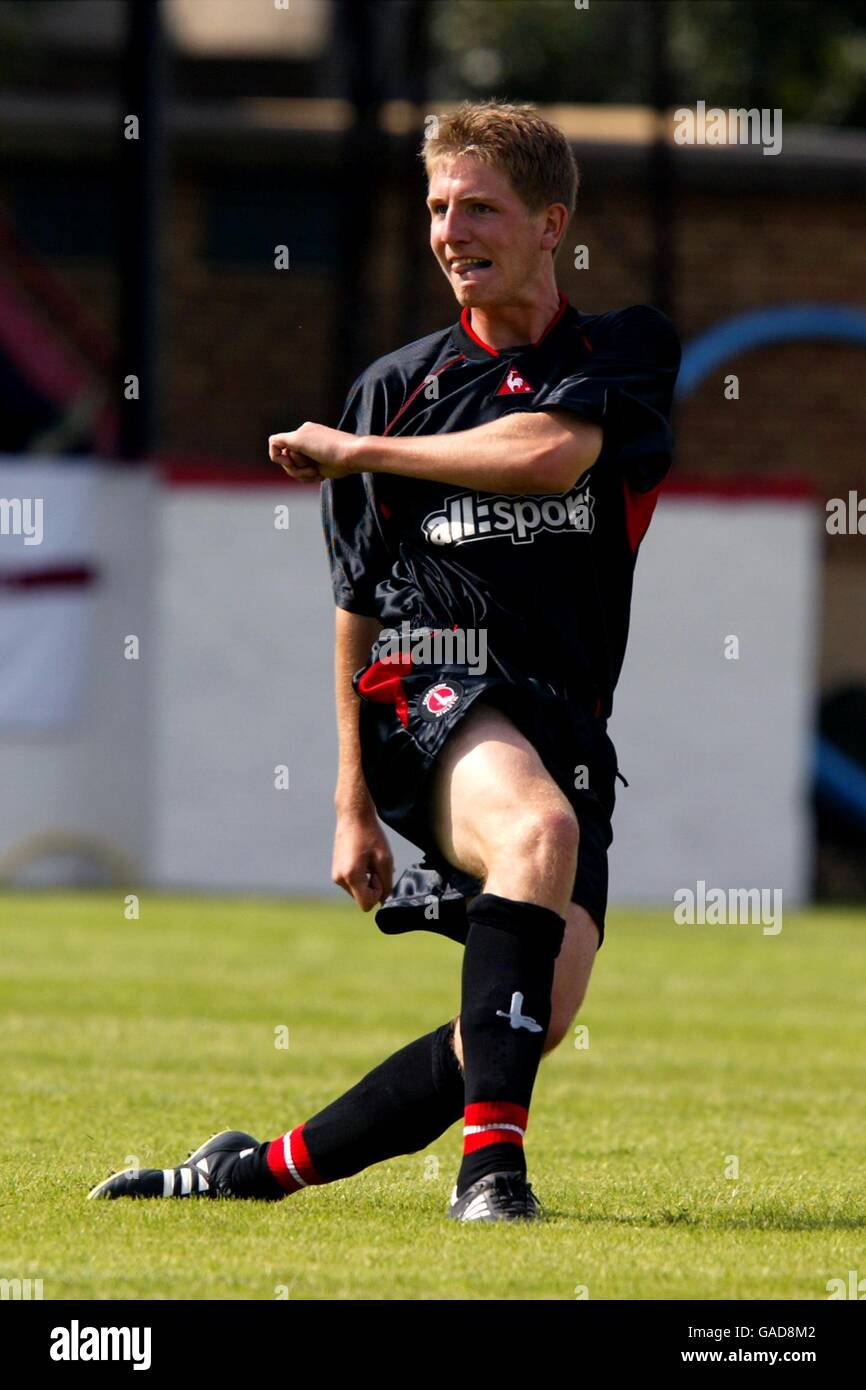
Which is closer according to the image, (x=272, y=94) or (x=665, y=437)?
(x=665, y=437)

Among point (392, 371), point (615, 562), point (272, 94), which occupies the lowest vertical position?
point (615, 562)

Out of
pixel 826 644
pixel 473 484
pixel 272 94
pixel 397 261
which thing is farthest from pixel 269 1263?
pixel 272 94

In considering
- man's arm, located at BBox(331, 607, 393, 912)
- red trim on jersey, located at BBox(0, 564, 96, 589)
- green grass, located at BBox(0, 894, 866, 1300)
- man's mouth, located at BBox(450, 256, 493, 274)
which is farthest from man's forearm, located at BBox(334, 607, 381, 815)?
red trim on jersey, located at BBox(0, 564, 96, 589)

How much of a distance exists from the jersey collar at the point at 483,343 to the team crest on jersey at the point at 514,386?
6 cm

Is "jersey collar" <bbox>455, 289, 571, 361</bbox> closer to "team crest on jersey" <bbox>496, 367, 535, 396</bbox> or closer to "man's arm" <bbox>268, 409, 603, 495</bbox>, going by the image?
"team crest on jersey" <bbox>496, 367, 535, 396</bbox>

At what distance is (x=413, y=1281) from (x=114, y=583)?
12.6m

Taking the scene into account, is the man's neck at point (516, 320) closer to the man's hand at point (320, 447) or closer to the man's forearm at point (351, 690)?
the man's hand at point (320, 447)

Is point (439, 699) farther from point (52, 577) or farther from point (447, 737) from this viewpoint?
point (52, 577)

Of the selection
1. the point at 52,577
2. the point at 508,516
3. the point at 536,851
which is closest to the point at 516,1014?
the point at 536,851

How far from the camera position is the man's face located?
4770mm

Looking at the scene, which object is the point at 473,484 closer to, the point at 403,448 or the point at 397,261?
the point at 403,448
